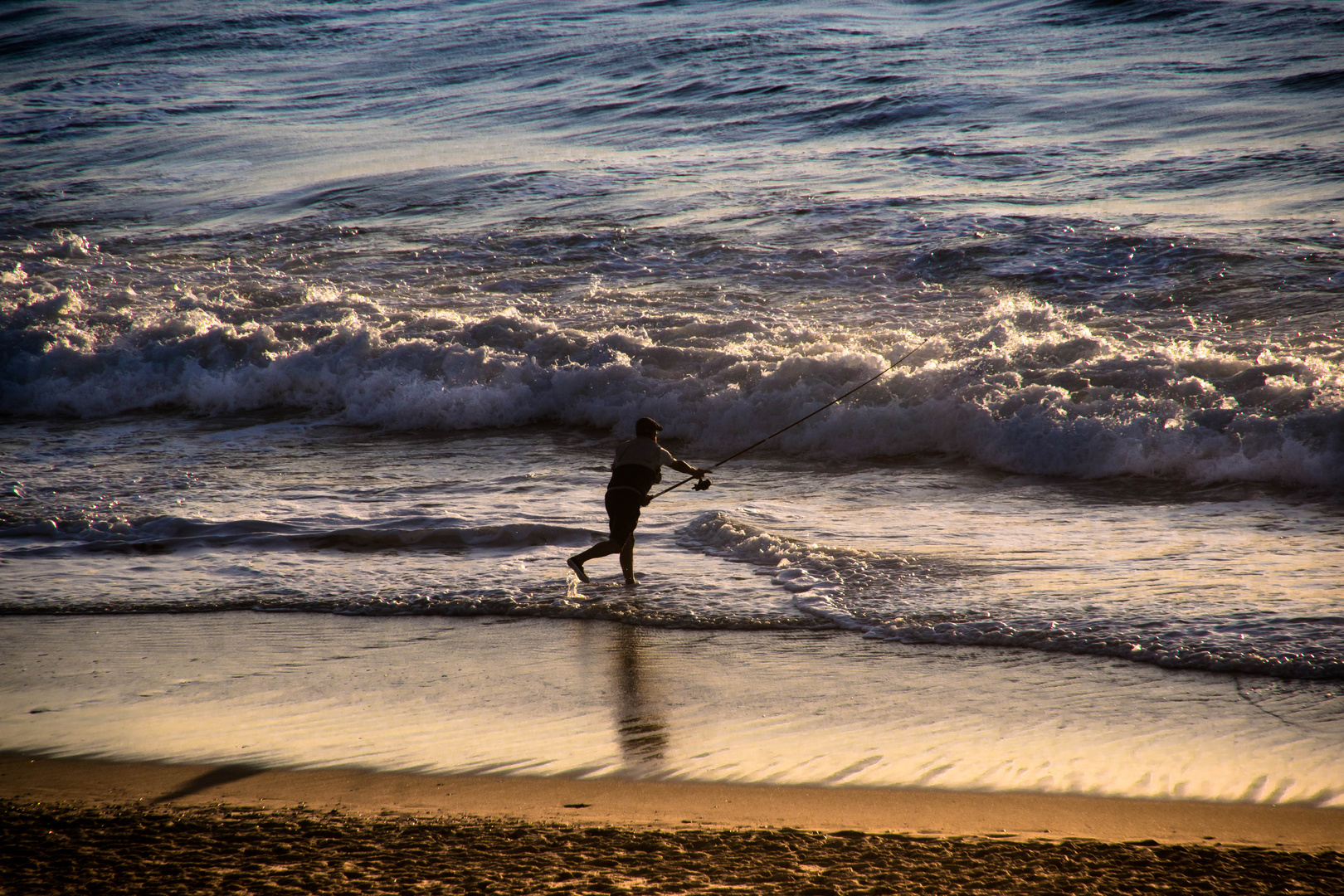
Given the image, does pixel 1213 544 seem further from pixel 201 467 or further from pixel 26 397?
pixel 26 397

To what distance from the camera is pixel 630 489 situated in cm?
665

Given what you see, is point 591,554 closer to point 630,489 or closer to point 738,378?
point 630,489

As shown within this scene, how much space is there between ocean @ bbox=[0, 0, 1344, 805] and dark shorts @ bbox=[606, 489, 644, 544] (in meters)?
0.37

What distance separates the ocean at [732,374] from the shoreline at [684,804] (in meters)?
0.15

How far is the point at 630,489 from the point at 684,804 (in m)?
2.95

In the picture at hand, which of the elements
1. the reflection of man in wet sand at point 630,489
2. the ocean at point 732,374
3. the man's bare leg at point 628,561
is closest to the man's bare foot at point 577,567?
the reflection of man in wet sand at point 630,489

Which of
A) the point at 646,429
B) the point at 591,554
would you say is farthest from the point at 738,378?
the point at 591,554

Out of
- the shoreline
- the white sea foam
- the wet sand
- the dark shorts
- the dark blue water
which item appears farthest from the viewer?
the white sea foam

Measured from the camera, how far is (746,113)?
20000 millimetres

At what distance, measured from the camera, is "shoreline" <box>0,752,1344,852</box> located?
367 centimetres

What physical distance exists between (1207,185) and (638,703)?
13190mm

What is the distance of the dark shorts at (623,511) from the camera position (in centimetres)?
662

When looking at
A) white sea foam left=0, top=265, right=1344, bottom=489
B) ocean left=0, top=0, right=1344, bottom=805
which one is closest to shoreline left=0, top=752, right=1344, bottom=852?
ocean left=0, top=0, right=1344, bottom=805

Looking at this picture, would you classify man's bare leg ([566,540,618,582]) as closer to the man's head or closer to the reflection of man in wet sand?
the reflection of man in wet sand
